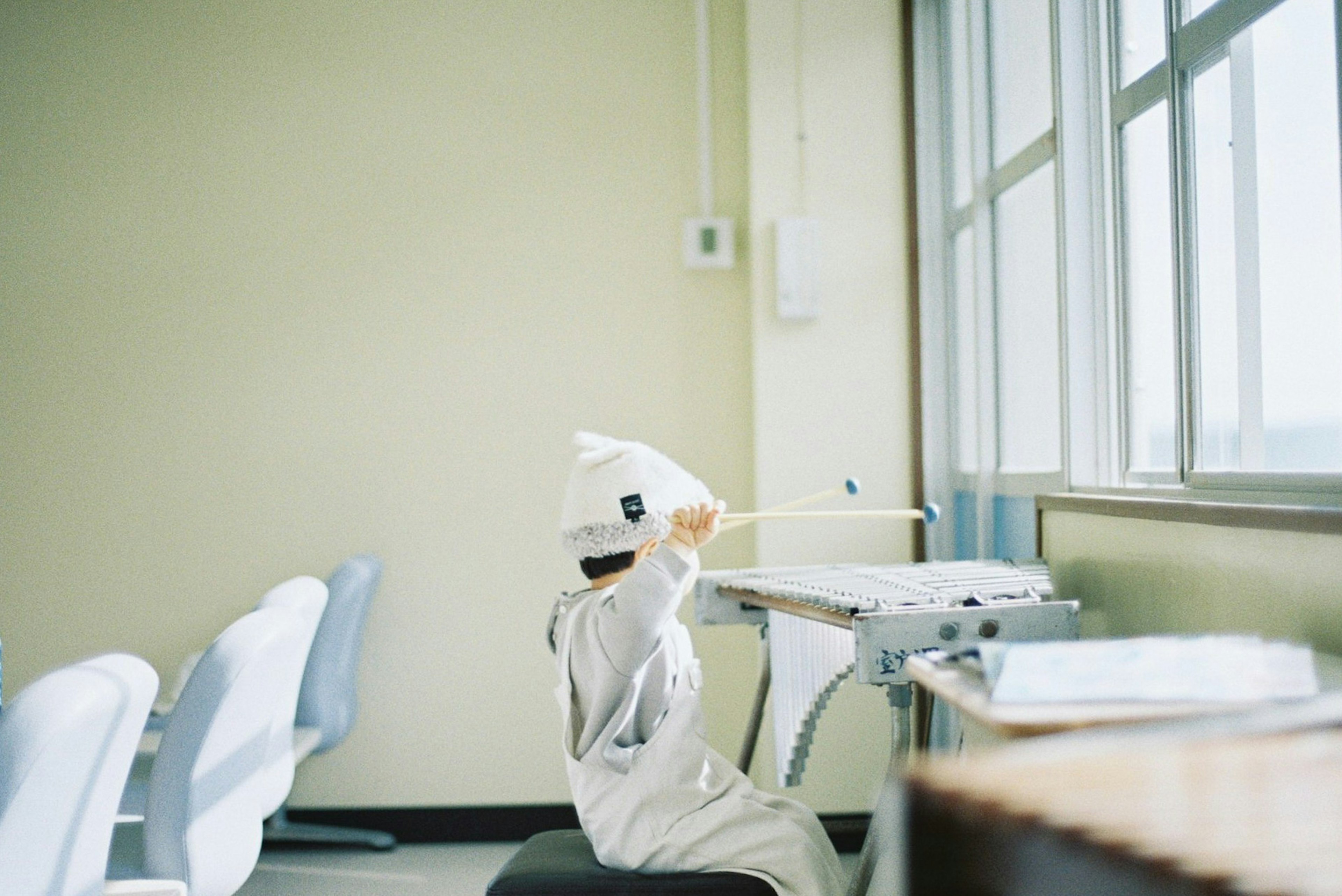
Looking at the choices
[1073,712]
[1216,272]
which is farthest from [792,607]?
[1073,712]

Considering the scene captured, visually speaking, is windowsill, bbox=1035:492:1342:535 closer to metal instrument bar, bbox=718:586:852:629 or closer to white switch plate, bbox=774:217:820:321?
metal instrument bar, bbox=718:586:852:629

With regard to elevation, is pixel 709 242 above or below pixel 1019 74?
below

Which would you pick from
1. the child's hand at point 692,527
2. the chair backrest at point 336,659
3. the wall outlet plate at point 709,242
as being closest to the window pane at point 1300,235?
the child's hand at point 692,527

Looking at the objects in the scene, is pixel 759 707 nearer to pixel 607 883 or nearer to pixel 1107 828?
pixel 607 883

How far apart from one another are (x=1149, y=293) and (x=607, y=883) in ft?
5.09

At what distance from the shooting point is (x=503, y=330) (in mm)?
3869

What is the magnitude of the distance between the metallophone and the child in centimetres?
26

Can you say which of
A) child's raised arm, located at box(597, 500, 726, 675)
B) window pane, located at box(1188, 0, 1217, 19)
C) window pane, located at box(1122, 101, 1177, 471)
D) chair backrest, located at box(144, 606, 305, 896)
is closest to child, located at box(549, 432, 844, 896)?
child's raised arm, located at box(597, 500, 726, 675)

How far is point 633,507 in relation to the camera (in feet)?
7.05

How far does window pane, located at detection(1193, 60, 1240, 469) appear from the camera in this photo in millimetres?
1942

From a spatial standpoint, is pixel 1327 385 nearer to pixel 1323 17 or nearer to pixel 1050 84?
pixel 1323 17

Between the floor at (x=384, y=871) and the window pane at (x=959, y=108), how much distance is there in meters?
2.03

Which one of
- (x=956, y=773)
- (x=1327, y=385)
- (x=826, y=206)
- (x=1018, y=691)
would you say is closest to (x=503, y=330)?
(x=826, y=206)

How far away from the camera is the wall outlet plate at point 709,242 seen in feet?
12.5
